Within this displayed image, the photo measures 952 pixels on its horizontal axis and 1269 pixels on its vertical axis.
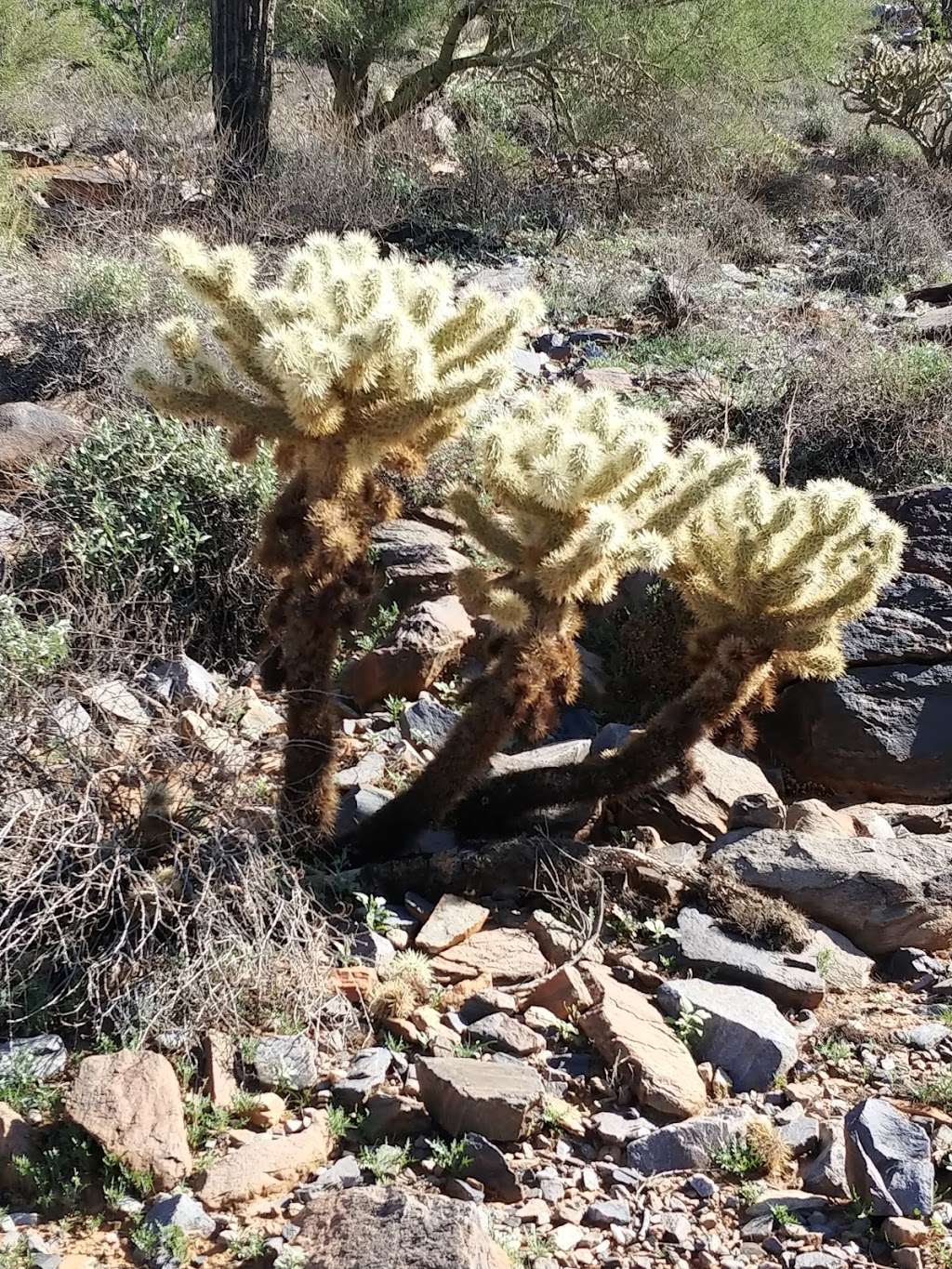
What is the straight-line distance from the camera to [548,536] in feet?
11.8

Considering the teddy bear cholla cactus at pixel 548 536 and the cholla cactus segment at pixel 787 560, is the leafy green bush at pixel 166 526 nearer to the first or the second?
the teddy bear cholla cactus at pixel 548 536

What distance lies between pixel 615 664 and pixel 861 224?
→ 30.0 feet

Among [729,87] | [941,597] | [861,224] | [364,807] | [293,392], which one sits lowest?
[364,807]

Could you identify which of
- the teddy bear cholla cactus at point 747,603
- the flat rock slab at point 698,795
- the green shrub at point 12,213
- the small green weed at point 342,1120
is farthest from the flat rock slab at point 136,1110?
the green shrub at point 12,213

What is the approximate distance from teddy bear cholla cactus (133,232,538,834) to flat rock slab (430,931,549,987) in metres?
0.63

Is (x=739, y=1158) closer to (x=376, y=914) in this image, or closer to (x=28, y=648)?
(x=376, y=914)

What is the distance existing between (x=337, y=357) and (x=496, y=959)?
1820 millimetres

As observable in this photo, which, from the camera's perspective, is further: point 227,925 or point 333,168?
point 333,168

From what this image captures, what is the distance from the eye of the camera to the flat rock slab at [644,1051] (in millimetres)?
3129

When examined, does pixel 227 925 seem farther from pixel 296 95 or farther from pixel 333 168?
pixel 296 95

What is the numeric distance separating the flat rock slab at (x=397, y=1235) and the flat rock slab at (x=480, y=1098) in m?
0.36

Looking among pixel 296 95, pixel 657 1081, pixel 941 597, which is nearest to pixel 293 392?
pixel 657 1081

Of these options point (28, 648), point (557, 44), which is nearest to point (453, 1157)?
point (28, 648)

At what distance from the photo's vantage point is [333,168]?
10688 millimetres
